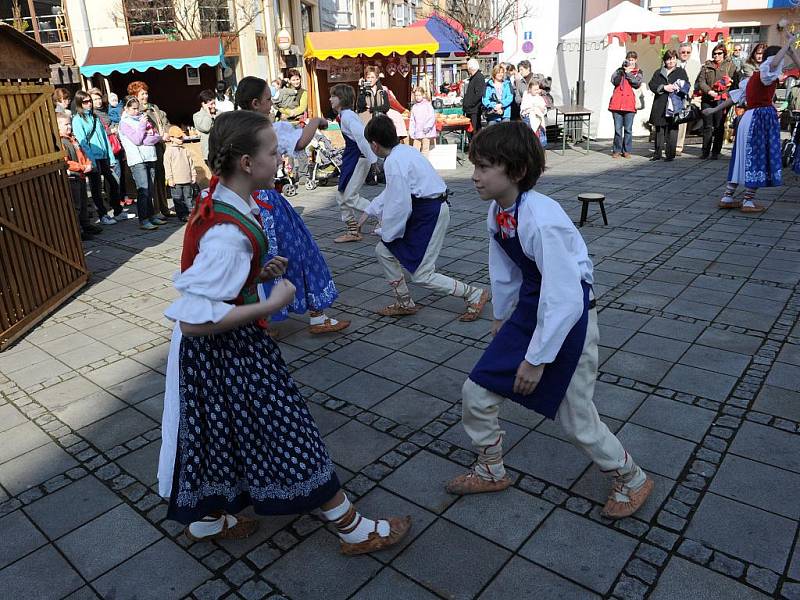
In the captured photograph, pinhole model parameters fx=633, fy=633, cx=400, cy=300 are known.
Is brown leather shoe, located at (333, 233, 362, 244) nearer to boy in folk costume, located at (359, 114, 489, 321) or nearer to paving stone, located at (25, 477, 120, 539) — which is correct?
boy in folk costume, located at (359, 114, 489, 321)

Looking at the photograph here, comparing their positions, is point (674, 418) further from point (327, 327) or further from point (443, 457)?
point (327, 327)

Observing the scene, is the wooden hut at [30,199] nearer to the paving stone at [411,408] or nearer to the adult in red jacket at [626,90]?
the paving stone at [411,408]

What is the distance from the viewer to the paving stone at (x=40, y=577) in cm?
256

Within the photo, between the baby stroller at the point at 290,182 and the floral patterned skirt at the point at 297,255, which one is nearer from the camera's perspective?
the floral patterned skirt at the point at 297,255

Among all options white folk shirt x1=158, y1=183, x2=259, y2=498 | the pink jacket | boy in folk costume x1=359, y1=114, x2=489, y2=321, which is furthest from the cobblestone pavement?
the pink jacket

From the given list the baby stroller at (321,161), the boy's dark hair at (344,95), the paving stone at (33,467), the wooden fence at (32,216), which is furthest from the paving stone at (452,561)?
the baby stroller at (321,161)

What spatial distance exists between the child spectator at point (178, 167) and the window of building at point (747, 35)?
31.2m

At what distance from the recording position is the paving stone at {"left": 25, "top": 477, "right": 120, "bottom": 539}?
2.97 metres

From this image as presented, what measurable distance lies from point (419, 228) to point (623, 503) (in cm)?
272

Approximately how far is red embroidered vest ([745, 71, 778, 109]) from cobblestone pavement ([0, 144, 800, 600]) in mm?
2525

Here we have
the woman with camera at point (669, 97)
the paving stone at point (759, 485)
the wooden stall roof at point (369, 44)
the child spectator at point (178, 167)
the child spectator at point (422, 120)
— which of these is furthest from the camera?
the wooden stall roof at point (369, 44)

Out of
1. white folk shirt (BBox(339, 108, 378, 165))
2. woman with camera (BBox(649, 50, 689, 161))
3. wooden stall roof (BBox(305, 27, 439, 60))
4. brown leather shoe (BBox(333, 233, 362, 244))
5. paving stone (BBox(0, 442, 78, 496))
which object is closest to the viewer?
paving stone (BBox(0, 442, 78, 496))

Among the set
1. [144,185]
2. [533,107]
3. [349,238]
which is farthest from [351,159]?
[533,107]

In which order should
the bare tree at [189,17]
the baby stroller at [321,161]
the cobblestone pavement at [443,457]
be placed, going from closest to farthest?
the cobblestone pavement at [443,457] < the baby stroller at [321,161] < the bare tree at [189,17]
